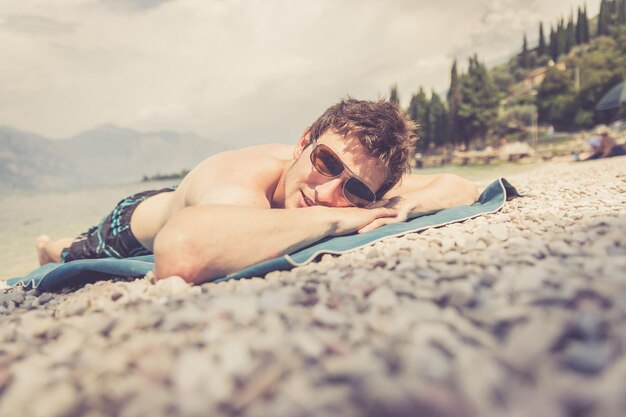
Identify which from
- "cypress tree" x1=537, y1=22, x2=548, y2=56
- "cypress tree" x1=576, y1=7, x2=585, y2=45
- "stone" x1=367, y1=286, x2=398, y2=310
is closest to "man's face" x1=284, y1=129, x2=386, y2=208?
"stone" x1=367, y1=286, x2=398, y2=310

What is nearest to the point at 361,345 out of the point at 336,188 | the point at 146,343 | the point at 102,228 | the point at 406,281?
the point at 406,281

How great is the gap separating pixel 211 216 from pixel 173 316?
2.95 feet

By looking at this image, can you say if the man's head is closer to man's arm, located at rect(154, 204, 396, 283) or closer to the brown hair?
the brown hair

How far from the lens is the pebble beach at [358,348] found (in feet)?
2.80

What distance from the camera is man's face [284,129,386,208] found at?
10.5ft

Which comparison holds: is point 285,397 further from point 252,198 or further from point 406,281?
point 252,198

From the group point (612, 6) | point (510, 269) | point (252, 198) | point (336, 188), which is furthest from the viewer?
point (612, 6)

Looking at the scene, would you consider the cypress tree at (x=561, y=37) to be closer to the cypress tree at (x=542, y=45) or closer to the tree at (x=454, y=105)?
the cypress tree at (x=542, y=45)

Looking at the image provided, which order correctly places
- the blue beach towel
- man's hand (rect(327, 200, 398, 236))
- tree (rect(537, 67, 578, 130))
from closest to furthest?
the blue beach towel
man's hand (rect(327, 200, 398, 236))
tree (rect(537, 67, 578, 130))

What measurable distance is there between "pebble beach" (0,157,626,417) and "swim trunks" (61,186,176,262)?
2.50 metres

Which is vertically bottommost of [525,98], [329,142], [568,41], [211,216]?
[211,216]

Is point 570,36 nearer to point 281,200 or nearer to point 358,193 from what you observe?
point 358,193

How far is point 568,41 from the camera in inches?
2517

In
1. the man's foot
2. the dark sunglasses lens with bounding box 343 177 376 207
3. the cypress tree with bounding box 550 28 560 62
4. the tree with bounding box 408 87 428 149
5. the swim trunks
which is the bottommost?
the man's foot
